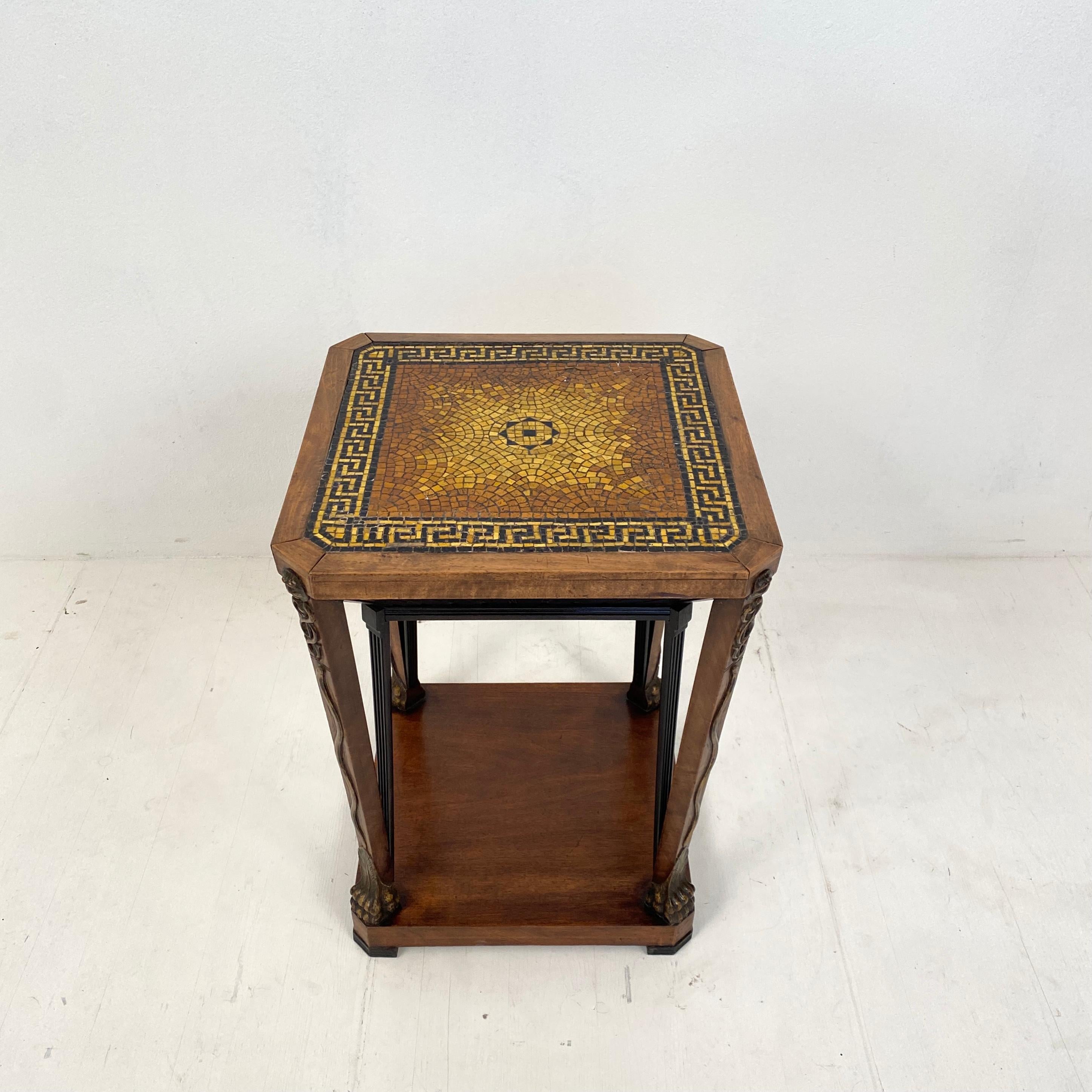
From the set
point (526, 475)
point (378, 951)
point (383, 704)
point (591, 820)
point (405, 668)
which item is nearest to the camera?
point (526, 475)

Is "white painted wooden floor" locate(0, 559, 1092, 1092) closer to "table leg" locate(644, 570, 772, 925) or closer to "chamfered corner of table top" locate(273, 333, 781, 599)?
"table leg" locate(644, 570, 772, 925)

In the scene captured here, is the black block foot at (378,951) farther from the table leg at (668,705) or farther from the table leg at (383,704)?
the table leg at (668,705)

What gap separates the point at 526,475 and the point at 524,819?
718 millimetres

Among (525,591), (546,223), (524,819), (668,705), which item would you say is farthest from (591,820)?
(546,223)

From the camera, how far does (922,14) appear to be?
1938mm

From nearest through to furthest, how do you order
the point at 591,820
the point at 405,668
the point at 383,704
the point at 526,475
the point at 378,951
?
→ the point at 526,475
the point at 383,704
the point at 378,951
the point at 591,820
the point at 405,668

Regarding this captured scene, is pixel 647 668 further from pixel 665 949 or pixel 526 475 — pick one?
pixel 526 475

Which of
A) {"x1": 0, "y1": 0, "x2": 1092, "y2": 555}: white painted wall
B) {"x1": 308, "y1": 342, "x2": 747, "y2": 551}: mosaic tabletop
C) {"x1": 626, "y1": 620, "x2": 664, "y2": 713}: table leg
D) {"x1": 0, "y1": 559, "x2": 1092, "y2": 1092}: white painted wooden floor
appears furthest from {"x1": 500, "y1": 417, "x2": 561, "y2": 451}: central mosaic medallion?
{"x1": 0, "y1": 559, "x2": 1092, "y2": 1092}: white painted wooden floor

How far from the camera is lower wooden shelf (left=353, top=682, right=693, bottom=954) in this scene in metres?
1.79

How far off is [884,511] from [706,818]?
0.95 metres

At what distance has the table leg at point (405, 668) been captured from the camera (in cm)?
205

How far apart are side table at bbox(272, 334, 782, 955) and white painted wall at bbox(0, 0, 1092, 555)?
1.39 feet

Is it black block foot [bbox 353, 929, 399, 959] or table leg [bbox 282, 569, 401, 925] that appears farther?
black block foot [bbox 353, 929, 399, 959]

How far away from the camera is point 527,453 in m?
1.57
